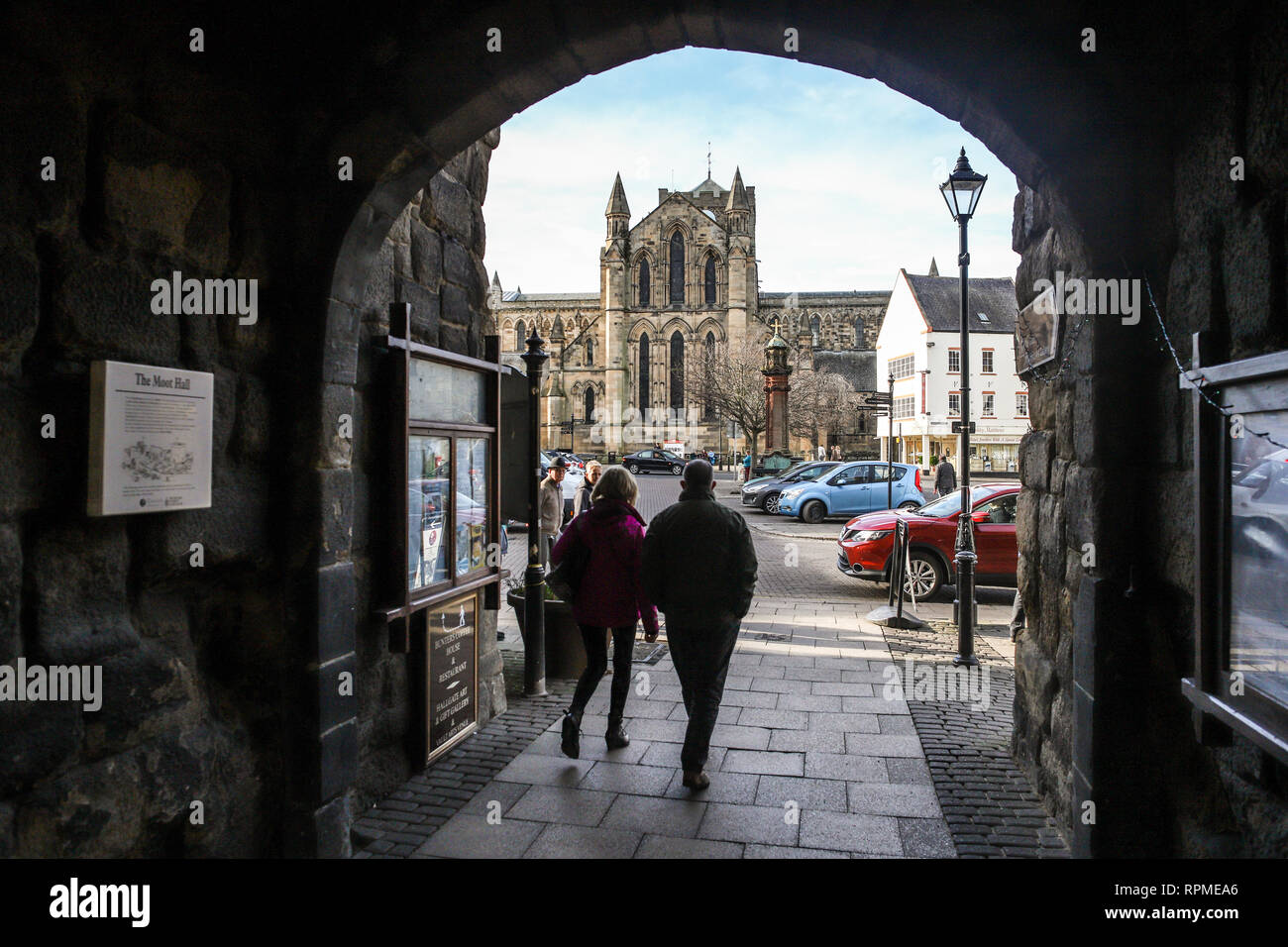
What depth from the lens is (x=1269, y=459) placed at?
2.38m

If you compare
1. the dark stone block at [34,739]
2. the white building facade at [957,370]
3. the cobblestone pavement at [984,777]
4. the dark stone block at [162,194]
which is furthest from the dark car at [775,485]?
the white building facade at [957,370]

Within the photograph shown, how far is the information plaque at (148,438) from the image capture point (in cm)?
269

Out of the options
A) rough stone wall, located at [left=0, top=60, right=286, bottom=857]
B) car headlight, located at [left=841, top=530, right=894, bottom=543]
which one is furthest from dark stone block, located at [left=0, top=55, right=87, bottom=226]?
car headlight, located at [left=841, top=530, right=894, bottom=543]

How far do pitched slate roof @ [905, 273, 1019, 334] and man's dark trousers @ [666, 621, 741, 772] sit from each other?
1780 inches

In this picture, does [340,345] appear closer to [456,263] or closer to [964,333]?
[456,263]

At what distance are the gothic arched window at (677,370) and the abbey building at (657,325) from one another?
0.07 metres

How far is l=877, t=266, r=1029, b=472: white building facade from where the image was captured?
4738 centimetres

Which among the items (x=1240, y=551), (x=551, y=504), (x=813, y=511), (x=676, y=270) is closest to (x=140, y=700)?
(x=1240, y=551)

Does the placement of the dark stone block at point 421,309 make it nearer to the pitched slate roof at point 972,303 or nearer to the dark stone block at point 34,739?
the dark stone block at point 34,739

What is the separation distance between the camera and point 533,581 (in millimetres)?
6645

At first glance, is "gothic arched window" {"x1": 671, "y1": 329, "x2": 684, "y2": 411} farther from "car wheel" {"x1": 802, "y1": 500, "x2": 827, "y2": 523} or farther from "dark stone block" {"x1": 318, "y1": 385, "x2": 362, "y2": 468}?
"dark stone block" {"x1": 318, "y1": 385, "x2": 362, "y2": 468}

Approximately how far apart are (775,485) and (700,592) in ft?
65.9

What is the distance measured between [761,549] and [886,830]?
12499 millimetres

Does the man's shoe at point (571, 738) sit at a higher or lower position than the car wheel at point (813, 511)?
Result: lower
